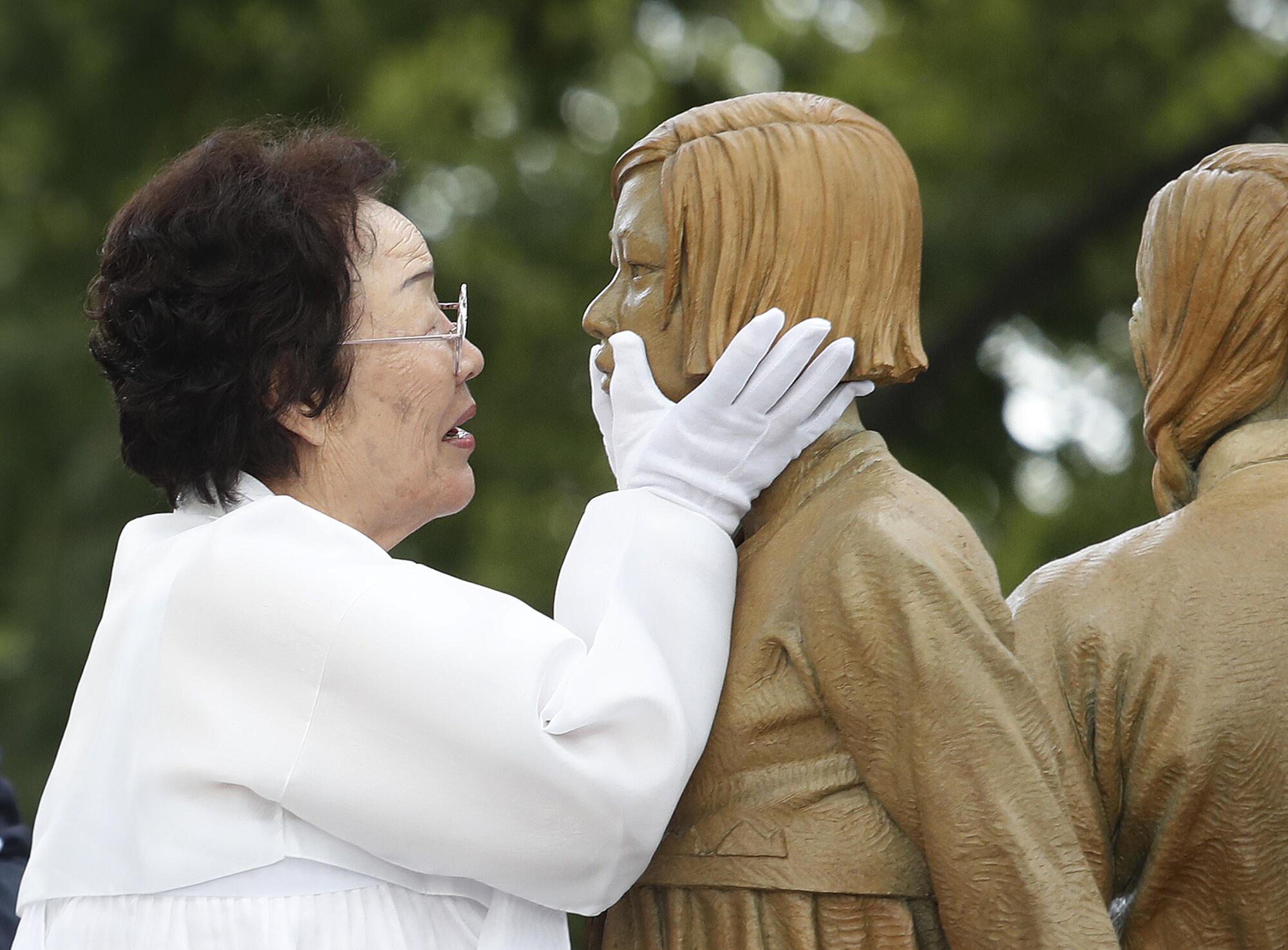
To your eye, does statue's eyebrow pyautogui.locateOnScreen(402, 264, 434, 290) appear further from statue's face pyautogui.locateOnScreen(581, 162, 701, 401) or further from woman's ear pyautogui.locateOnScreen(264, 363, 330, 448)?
statue's face pyautogui.locateOnScreen(581, 162, 701, 401)

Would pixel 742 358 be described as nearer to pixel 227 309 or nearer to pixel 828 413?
pixel 828 413

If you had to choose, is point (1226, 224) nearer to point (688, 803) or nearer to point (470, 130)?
point (688, 803)

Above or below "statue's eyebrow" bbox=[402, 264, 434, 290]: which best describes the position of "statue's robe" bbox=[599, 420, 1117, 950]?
below

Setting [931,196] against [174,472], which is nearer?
[174,472]

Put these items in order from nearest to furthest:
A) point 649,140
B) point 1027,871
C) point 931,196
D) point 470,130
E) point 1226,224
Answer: point 1027,871
point 1226,224
point 649,140
point 931,196
point 470,130

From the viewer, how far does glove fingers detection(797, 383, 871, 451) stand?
2486 mm

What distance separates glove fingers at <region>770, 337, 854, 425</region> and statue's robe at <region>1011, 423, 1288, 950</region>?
0.42m

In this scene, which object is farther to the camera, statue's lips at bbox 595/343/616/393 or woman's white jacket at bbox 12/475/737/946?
statue's lips at bbox 595/343/616/393

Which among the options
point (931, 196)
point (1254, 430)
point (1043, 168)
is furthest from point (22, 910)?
point (1043, 168)

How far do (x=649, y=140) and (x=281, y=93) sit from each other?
5.89 m

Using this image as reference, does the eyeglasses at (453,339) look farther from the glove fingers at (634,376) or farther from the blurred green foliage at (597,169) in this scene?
the blurred green foliage at (597,169)

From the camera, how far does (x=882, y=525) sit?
2.34 metres

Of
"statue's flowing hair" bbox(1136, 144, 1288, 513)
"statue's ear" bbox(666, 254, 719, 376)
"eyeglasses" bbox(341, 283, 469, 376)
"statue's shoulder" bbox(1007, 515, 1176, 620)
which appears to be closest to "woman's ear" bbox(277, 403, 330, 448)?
"eyeglasses" bbox(341, 283, 469, 376)

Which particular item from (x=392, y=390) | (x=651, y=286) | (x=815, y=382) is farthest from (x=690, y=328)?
(x=392, y=390)
